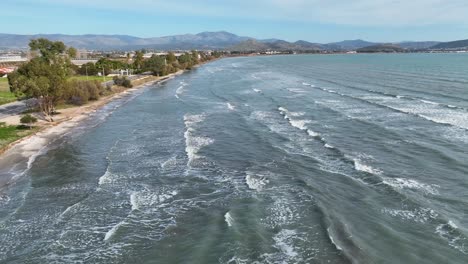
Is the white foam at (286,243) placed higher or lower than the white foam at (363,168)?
lower

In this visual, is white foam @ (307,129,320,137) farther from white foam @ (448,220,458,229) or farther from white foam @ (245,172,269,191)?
white foam @ (448,220,458,229)

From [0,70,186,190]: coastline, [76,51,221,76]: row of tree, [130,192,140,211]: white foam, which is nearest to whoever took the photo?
[130,192,140,211]: white foam

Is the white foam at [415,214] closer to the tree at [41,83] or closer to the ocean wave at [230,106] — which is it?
the ocean wave at [230,106]

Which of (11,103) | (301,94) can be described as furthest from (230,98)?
(11,103)

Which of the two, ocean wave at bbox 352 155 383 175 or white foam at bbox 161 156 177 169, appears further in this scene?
white foam at bbox 161 156 177 169

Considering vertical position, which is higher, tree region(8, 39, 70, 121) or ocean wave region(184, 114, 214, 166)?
tree region(8, 39, 70, 121)

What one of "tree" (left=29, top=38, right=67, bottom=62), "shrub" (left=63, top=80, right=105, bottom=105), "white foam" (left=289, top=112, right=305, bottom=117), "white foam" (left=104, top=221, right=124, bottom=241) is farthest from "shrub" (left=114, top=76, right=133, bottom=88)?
"white foam" (left=104, top=221, right=124, bottom=241)

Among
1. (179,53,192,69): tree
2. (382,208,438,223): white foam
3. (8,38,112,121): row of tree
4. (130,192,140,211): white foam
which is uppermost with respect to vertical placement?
(8,38,112,121): row of tree

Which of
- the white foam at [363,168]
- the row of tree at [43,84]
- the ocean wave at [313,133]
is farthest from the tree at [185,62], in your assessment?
the white foam at [363,168]
